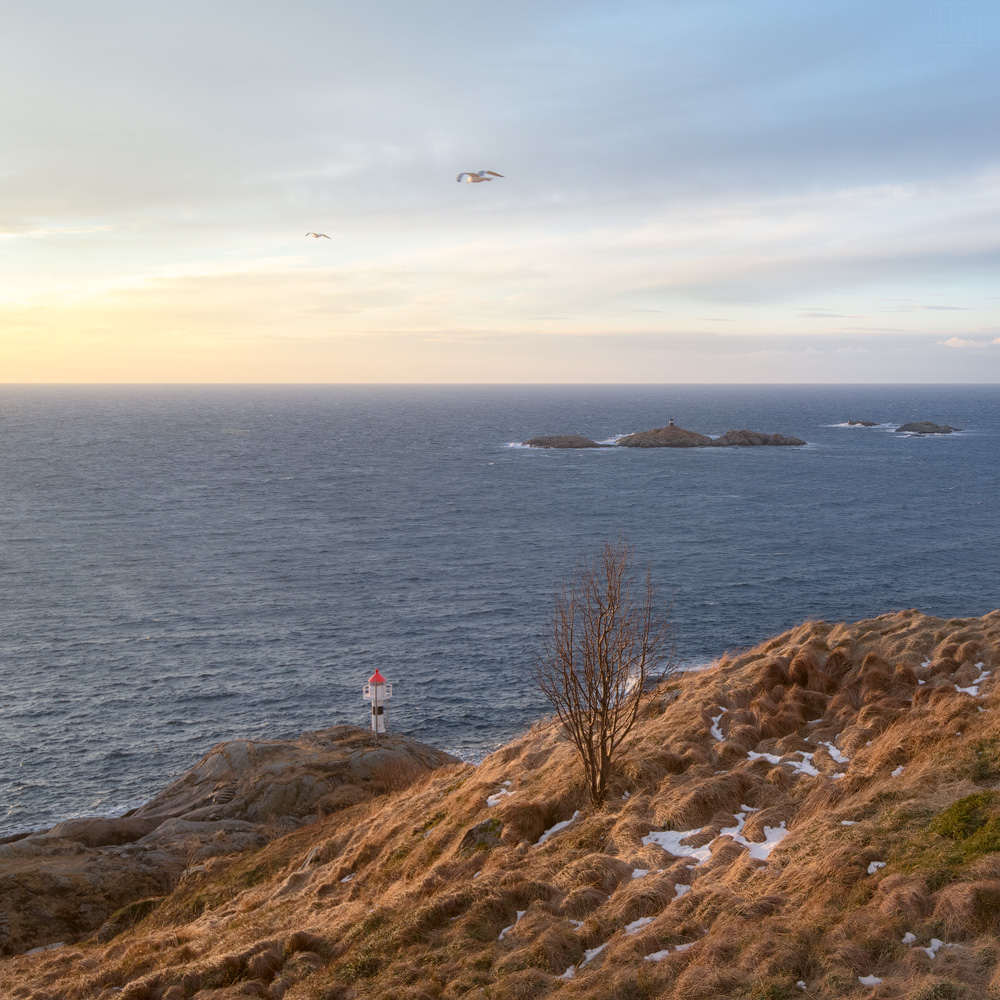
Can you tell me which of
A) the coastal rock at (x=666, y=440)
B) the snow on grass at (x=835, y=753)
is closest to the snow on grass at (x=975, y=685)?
the snow on grass at (x=835, y=753)

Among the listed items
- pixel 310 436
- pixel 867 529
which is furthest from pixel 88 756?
pixel 310 436

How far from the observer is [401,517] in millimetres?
87875

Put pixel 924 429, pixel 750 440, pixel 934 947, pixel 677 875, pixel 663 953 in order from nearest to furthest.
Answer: pixel 934 947
pixel 663 953
pixel 677 875
pixel 750 440
pixel 924 429

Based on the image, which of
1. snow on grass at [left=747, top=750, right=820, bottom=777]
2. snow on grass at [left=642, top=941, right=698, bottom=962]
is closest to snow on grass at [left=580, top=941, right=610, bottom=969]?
snow on grass at [left=642, top=941, right=698, bottom=962]

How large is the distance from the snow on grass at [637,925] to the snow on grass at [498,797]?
6.75 m

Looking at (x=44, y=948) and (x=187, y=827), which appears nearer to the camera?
(x=44, y=948)

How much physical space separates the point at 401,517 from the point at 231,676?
4459 cm

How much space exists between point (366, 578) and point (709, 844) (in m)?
51.5

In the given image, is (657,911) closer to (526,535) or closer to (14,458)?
(526,535)

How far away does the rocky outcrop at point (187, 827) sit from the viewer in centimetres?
1917

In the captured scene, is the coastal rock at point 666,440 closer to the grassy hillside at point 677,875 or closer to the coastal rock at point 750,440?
the coastal rock at point 750,440

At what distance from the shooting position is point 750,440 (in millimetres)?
153625

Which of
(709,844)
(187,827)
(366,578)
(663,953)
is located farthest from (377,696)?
(366,578)

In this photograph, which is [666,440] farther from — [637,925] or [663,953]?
[663,953]
